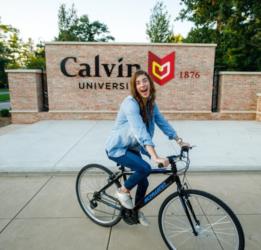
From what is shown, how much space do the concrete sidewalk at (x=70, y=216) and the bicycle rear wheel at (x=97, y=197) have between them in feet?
0.39

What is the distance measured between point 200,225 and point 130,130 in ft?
4.00

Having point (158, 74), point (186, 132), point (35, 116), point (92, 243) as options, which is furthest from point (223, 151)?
point (35, 116)

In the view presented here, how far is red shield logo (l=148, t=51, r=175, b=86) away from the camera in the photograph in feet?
35.1

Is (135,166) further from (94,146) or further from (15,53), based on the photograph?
(15,53)

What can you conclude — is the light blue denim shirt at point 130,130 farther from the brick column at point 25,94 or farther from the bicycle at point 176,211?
the brick column at point 25,94

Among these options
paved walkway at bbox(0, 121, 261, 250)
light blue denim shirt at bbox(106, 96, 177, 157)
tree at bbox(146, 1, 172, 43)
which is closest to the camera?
light blue denim shirt at bbox(106, 96, 177, 157)

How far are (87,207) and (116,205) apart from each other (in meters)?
0.56

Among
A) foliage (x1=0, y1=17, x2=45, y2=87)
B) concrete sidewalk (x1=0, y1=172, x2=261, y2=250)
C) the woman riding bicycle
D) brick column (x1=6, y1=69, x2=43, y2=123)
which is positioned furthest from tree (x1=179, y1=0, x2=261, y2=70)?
foliage (x1=0, y1=17, x2=45, y2=87)

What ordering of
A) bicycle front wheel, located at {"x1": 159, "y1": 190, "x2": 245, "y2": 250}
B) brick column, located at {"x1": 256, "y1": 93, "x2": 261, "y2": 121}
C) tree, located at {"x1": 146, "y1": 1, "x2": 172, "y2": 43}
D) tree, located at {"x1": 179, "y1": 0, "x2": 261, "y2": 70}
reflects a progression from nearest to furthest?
1. bicycle front wheel, located at {"x1": 159, "y1": 190, "x2": 245, "y2": 250}
2. brick column, located at {"x1": 256, "y1": 93, "x2": 261, "y2": 121}
3. tree, located at {"x1": 179, "y1": 0, "x2": 261, "y2": 70}
4. tree, located at {"x1": 146, "y1": 1, "x2": 172, "y2": 43}

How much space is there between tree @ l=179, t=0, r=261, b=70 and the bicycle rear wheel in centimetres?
1517

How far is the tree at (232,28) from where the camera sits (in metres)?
15.2

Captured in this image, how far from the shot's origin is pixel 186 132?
8469mm

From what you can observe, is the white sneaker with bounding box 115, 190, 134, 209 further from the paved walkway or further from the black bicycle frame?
the paved walkway

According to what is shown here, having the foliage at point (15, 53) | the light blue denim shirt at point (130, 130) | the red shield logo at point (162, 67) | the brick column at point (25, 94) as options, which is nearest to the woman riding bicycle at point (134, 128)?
the light blue denim shirt at point (130, 130)
